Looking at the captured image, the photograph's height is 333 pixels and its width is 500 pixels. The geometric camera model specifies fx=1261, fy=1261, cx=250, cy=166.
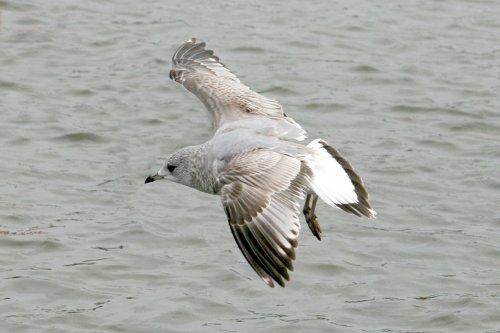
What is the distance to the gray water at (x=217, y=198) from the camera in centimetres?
882

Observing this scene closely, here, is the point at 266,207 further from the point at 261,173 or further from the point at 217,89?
the point at 217,89

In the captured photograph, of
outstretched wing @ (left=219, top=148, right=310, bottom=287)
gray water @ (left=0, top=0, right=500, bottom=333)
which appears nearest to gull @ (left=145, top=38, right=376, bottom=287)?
outstretched wing @ (left=219, top=148, right=310, bottom=287)

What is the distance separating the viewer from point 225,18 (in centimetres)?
1422

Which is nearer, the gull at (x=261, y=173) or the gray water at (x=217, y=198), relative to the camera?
the gull at (x=261, y=173)

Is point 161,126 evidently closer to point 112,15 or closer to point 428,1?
point 112,15

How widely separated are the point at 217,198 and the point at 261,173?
3.25 meters

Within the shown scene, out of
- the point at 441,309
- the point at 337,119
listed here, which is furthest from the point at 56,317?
the point at 337,119

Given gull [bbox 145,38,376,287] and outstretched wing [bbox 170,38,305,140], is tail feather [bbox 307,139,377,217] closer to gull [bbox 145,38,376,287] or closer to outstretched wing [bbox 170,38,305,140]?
gull [bbox 145,38,376,287]

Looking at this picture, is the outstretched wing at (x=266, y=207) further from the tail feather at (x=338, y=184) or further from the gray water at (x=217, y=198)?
the gray water at (x=217, y=198)

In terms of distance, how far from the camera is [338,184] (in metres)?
7.66

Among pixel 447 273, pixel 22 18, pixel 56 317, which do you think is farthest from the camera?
pixel 22 18

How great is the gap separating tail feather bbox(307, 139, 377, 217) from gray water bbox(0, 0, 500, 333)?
1254 millimetres

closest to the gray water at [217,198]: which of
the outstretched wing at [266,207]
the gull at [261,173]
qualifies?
the gull at [261,173]

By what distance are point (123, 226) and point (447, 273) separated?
8.27ft
